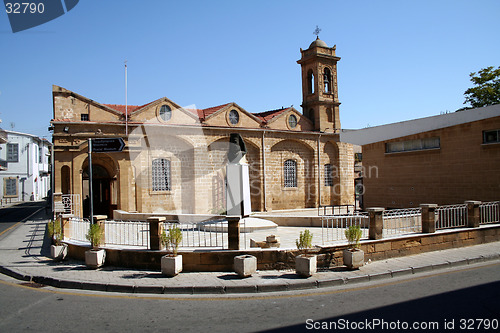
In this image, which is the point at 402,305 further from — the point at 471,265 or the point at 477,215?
the point at 477,215

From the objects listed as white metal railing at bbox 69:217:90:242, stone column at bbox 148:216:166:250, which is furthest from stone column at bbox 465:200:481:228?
white metal railing at bbox 69:217:90:242

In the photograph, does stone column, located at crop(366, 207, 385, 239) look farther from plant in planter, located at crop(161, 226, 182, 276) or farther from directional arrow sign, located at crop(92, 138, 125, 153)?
directional arrow sign, located at crop(92, 138, 125, 153)

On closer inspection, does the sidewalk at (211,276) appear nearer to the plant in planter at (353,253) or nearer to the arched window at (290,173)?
the plant in planter at (353,253)

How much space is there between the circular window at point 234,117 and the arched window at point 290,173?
5.14 m

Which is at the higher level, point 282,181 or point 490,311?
point 282,181

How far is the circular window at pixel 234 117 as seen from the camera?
2648 centimetres

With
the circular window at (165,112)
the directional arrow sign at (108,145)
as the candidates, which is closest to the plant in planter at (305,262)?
the directional arrow sign at (108,145)

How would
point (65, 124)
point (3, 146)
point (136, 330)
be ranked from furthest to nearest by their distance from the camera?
1. point (3, 146)
2. point (65, 124)
3. point (136, 330)

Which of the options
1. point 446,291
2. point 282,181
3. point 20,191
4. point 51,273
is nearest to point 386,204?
point 282,181

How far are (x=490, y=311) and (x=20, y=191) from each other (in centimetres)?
5212

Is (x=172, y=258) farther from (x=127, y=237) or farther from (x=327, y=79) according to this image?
(x=327, y=79)

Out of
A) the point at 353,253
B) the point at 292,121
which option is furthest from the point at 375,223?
the point at 292,121

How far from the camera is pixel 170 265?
8375 mm

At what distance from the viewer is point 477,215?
38.1 ft
